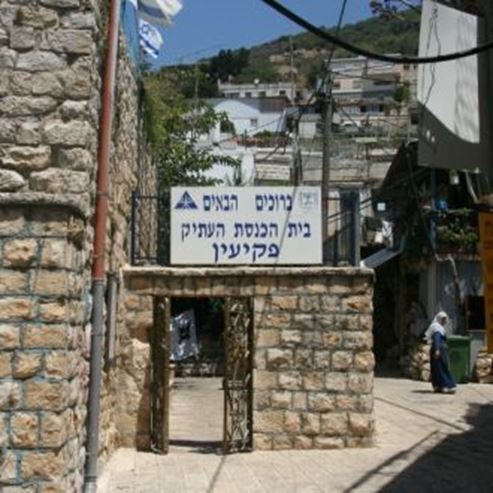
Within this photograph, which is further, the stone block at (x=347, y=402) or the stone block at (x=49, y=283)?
the stone block at (x=347, y=402)

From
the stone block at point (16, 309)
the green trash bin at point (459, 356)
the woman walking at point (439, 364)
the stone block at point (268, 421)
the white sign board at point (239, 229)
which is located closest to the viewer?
the stone block at point (16, 309)

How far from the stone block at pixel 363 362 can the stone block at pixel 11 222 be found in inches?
231

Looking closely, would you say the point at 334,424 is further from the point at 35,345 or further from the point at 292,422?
the point at 35,345

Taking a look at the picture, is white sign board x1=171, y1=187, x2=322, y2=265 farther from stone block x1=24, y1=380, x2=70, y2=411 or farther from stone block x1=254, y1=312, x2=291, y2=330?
stone block x1=24, y1=380, x2=70, y2=411

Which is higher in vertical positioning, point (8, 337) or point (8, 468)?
point (8, 337)

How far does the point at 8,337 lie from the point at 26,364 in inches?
10.1

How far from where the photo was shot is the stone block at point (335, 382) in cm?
1170

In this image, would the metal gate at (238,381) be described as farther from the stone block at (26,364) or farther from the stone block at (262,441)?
the stone block at (26,364)

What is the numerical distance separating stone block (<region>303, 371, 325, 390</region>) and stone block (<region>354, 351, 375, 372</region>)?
0.48m

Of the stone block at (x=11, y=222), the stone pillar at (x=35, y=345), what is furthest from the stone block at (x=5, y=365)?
the stone block at (x=11, y=222)

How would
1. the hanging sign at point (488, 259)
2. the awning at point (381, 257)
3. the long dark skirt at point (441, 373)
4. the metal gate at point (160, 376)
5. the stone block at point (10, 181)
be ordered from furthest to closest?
1. the awning at point (381, 257)
2. the long dark skirt at point (441, 373)
3. the metal gate at point (160, 376)
4. the hanging sign at point (488, 259)
5. the stone block at point (10, 181)

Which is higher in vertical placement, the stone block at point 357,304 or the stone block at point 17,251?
the stone block at point 17,251

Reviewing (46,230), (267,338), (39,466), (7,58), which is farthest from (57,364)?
(267,338)

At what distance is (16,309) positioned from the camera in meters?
7.11
